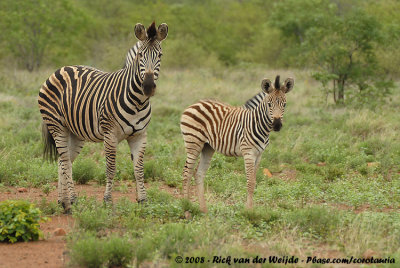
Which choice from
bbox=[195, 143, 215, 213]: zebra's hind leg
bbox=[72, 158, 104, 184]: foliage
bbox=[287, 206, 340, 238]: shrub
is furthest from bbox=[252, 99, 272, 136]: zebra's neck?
bbox=[72, 158, 104, 184]: foliage

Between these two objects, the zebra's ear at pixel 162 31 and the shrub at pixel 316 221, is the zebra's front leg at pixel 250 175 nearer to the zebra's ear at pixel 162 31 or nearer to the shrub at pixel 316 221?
the shrub at pixel 316 221

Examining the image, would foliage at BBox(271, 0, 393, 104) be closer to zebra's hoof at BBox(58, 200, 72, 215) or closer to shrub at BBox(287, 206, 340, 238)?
shrub at BBox(287, 206, 340, 238)

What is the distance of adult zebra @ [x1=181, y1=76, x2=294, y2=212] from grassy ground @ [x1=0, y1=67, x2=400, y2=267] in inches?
22.8

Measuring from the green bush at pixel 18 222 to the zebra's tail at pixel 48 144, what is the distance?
242 cm

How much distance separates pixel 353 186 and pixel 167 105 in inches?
361

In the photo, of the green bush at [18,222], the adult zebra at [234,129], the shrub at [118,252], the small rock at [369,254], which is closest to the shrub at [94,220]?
the green bush at [18,222]

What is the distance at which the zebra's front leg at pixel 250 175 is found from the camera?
7.74 m

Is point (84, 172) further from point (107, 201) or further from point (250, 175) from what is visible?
point (250, 175)

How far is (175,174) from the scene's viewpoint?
1058 centimetres

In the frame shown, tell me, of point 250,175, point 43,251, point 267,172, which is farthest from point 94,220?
point 267,172

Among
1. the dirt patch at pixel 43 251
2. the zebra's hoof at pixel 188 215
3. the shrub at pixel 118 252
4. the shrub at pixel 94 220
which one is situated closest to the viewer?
the shrub at pixel 118 252

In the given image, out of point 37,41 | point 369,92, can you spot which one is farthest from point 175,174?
point 37,41

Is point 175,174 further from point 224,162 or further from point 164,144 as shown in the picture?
point 164,144

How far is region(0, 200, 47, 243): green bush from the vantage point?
6.32 metres
